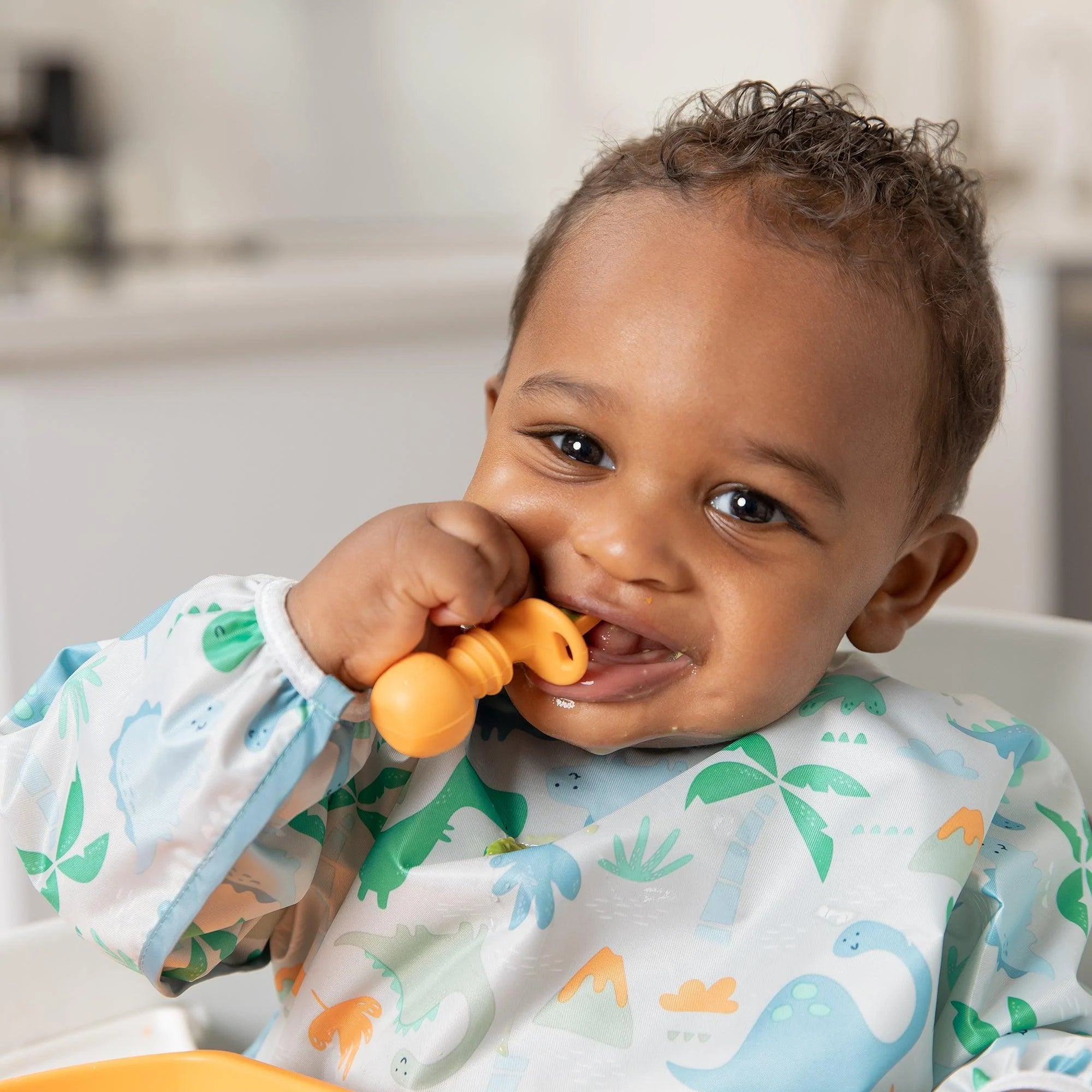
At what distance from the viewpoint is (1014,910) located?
0.66m

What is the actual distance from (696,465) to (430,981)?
265 millimetres

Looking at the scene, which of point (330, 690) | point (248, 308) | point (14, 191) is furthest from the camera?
point (14, 191)

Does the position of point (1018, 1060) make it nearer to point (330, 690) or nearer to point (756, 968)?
point (756, 968)

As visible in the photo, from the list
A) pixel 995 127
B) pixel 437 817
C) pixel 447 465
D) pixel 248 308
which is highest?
pixel 995 127

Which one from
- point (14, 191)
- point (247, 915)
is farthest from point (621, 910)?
point (14, 191)

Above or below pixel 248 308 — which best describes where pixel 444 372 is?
below

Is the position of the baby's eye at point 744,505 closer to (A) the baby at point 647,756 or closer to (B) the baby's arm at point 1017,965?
(A) the baby at point 647,756

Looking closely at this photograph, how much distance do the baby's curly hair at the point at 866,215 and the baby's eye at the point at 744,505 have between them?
4.1 inches

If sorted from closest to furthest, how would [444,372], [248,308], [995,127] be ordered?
[248,308] → [444,372] → [995,127]

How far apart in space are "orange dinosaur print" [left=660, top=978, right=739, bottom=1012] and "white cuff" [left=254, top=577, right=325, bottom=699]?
0.21 meters

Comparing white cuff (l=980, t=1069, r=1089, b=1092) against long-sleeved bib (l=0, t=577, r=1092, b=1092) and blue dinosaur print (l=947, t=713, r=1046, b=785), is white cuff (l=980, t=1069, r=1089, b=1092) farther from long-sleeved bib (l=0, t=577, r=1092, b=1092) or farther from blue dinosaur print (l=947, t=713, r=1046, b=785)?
blue dinosaur print (l=947, t=713, r=1046, b=785)

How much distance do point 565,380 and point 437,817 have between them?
0.21 meters

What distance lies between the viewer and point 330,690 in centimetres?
58

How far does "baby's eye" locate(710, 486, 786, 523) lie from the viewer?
25.6 inches
